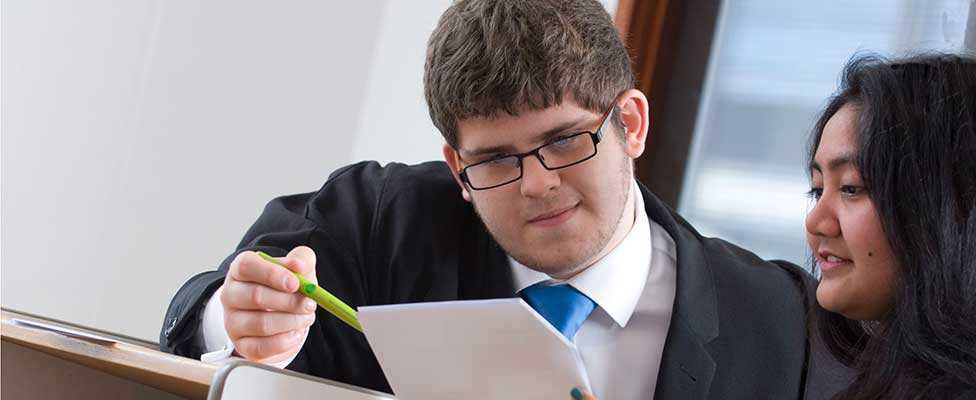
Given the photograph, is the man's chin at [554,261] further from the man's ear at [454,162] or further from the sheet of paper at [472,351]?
the sheet of paper at [472,351]

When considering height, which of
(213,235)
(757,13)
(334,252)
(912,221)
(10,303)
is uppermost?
(757,13)

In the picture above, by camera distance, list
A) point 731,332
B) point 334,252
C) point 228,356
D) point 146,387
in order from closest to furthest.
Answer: point 228,356
point 146,387
point 731,332
point 334,252

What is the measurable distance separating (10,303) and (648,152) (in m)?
1.35

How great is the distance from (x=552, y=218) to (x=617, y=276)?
12cm

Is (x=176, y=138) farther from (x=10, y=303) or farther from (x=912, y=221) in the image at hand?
(x=912, y=221)

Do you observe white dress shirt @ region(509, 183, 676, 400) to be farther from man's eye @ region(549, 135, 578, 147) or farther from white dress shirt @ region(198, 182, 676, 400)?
man's eye @ region(549, 135, 578, 147)

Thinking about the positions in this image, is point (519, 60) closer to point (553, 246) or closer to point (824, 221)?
point (553, 246)

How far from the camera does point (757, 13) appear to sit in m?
2.39

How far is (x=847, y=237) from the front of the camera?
110cm

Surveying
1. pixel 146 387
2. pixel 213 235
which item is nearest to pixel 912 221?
pixel 146 387

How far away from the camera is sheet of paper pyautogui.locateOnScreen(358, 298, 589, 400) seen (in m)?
0.93

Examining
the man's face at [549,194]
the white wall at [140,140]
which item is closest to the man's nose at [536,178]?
the man's face at [549,194]

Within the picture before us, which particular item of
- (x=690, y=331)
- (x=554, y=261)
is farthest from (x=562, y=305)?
(x=690, y=331)

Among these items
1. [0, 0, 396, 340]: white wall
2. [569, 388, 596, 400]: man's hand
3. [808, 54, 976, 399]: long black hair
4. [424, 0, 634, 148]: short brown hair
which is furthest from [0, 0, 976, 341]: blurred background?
[569, 388, 596, 400]: man's hand
